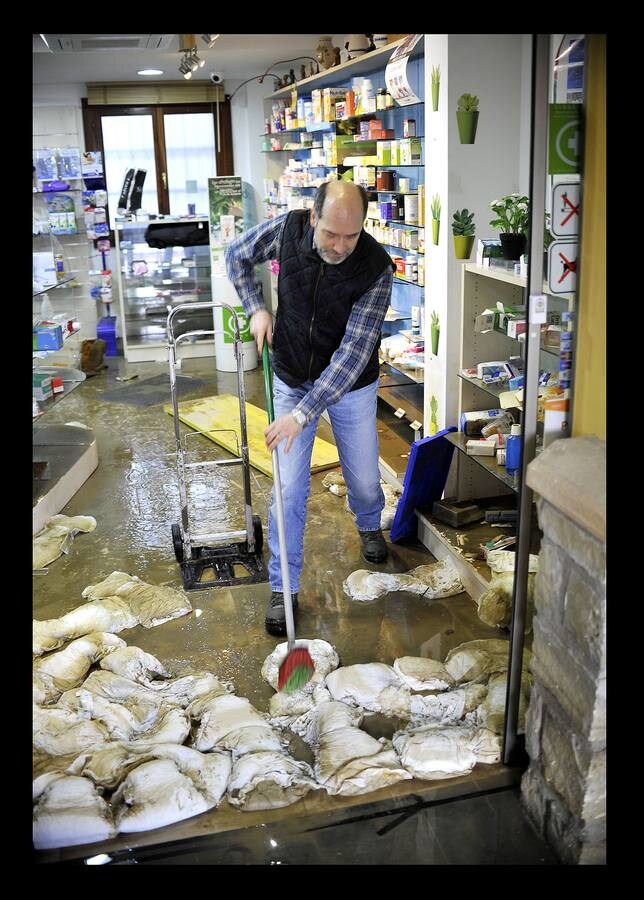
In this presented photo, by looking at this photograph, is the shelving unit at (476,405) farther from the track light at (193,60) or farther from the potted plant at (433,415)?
the track light at (193,60)

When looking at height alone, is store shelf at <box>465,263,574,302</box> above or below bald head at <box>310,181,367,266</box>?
below

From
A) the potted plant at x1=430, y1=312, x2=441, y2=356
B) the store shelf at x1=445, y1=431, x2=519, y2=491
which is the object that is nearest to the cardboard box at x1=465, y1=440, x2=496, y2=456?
the store shelf at x1=445, y1=431, x2=519, y2=491

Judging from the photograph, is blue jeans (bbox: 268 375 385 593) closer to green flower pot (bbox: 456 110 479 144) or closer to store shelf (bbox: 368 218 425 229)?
green flower pot (bbox: 456 110 479 144)

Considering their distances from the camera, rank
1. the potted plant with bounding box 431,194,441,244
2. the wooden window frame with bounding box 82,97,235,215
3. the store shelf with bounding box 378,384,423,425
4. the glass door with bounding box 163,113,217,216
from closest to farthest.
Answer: the potted plant with bounding box 431,194,441,244 < the store shelf with bounding box 378,384,423,425 < the wooden window frame with bounding box 82,97,235,215 < the glass door with bounding box 163,113,217,216

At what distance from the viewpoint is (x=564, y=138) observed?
7.71 feet

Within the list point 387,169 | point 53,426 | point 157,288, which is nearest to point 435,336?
point 387,169

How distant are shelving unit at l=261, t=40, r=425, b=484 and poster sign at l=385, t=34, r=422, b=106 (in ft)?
0.24

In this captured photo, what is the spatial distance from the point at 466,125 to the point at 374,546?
7.09ft

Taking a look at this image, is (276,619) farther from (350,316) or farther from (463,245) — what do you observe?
(463,245)

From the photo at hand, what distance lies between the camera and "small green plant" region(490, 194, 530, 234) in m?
4.20

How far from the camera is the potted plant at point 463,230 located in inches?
184

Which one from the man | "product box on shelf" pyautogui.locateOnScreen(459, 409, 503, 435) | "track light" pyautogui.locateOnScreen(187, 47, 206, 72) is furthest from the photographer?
"track light" pyautogui.locateOnScreen(187, 47, 206, 72)

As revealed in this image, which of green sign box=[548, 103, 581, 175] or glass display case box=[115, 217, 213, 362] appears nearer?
green sign box=[548, 103, 581, 175]

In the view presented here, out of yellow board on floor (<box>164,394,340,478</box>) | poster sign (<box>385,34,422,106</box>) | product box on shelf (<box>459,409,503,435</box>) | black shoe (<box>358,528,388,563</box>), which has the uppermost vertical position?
poster sign (<box>385,34,422,106</box>)
